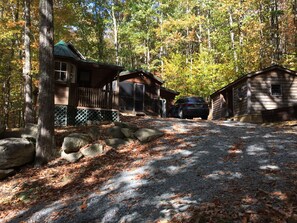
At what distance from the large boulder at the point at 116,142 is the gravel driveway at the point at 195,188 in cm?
215

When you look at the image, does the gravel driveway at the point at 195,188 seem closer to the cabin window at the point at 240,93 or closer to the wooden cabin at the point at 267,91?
the wooden cabin at the point at 267,91

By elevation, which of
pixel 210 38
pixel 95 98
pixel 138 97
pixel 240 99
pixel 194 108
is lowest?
pixel 194 108

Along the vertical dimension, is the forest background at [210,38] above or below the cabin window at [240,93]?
above

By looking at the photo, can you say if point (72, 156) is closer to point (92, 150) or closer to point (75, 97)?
point (92, 150)

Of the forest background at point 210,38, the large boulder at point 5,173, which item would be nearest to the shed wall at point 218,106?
the forest background at point 210,38

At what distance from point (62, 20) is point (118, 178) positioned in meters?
17.5

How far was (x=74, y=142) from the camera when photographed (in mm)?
10500

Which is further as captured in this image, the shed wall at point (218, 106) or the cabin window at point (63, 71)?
the shed wall at point (218, 106)

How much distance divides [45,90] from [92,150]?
9.84 feet

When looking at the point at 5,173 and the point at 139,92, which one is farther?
the point at 139,92

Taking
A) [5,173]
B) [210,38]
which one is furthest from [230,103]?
[5,173]

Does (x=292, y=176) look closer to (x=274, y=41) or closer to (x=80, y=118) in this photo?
(x=80, y=118)

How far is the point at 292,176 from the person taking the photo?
20.0ft

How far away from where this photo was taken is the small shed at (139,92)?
24.0 m
